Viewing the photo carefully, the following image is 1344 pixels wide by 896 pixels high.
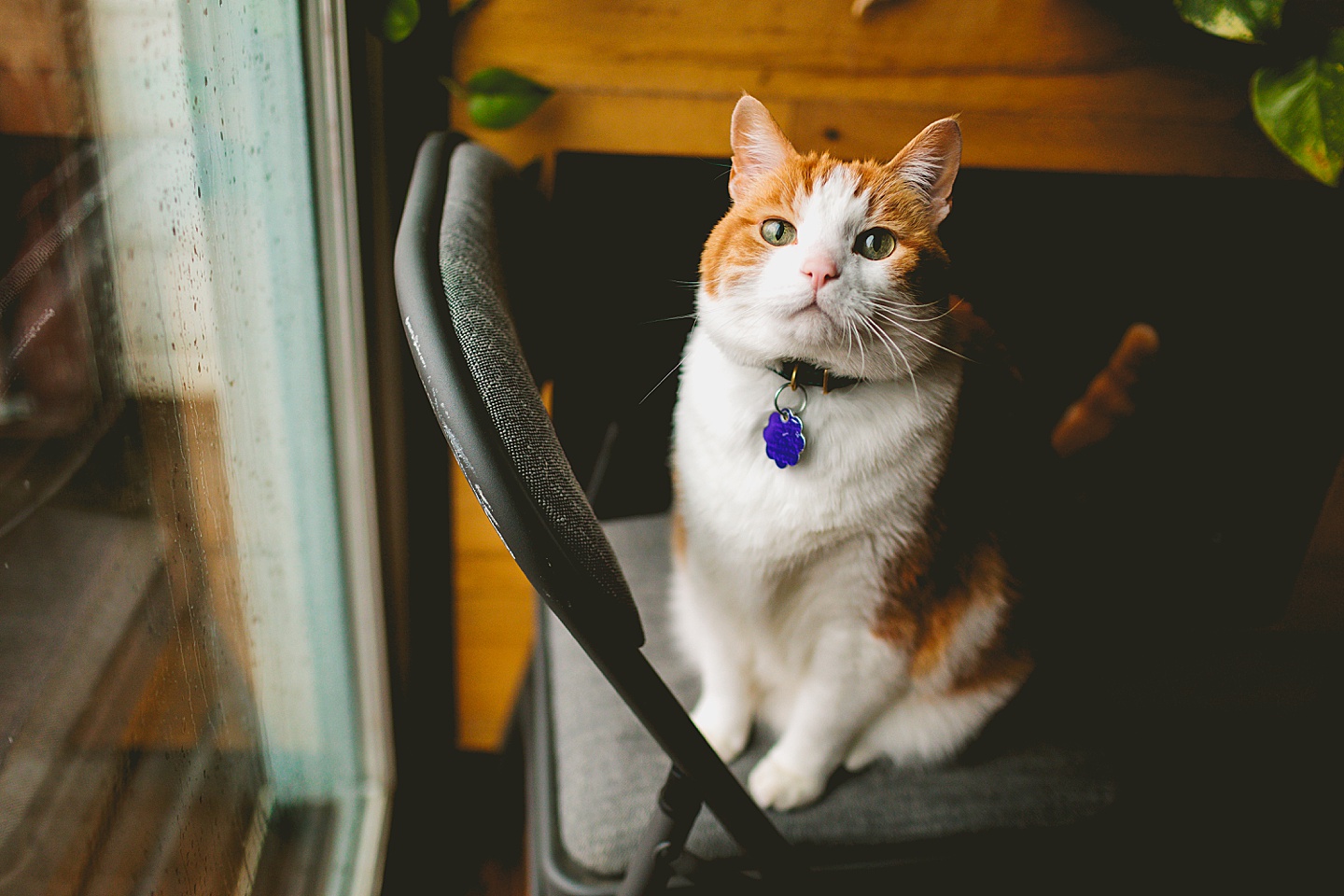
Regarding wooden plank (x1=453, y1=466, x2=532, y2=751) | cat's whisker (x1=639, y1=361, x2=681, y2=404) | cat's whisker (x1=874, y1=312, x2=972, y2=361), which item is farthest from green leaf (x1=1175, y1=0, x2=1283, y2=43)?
wooden plank (x1=453, y1=466, x2=532, y2=751)

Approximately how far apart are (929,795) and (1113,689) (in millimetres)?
261

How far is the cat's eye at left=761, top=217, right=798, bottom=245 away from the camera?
42 cm

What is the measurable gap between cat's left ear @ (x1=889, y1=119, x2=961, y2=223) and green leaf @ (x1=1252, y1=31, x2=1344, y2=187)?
Answer: 1.21ft

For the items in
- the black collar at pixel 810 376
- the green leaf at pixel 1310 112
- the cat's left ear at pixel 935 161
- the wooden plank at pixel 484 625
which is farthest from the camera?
the wooden plank at pixel 484 625

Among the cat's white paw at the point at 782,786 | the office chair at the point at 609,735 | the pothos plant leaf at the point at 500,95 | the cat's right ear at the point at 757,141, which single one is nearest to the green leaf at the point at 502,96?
the pothos plant leaf at the point at 500,95

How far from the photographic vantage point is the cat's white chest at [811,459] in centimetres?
51

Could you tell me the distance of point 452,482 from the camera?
117cm

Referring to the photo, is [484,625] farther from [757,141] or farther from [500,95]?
[757,141]

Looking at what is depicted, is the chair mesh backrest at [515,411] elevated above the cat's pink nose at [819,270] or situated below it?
below

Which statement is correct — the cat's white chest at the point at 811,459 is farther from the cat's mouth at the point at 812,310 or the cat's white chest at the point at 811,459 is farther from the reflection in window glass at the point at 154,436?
the reflection in window glass at the point at 154,436

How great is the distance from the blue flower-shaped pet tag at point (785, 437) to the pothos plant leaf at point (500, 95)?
18.9 inches

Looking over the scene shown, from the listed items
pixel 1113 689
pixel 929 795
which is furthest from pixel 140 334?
pixel 1113 689

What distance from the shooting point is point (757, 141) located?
43 cm

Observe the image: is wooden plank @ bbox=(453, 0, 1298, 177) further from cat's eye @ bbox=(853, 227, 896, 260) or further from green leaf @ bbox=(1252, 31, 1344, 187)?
cat's eye @ bbox=(853, 227, 896, 260)
